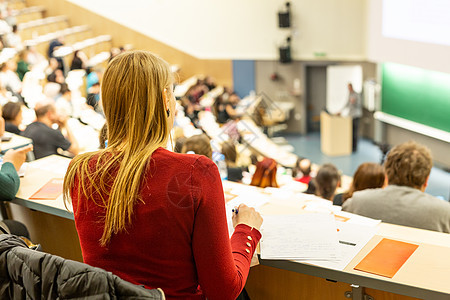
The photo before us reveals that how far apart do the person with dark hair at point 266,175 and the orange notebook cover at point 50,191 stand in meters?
1.62

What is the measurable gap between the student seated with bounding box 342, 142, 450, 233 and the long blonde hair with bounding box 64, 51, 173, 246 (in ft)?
5.36

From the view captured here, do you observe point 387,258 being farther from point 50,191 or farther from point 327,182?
point 327,182

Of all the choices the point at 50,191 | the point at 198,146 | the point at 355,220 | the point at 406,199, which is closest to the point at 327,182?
the point at 198,146

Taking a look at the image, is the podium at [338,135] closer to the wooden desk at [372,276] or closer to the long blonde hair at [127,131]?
the wooden desk at [372,276]

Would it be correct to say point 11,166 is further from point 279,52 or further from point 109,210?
point 279,52

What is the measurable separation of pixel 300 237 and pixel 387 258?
29 centimetres

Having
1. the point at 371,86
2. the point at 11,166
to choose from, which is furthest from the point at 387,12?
the point at 11,166

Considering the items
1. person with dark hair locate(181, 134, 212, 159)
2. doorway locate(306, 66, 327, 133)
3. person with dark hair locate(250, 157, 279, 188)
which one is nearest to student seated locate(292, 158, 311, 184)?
person with dark hair locate(250, 157, 279, 188)

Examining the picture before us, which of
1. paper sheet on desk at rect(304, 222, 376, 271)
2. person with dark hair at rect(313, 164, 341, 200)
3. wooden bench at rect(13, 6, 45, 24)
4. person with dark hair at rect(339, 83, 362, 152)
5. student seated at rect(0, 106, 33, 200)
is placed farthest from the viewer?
wooden bench at rect(13, 6, 45, 24)

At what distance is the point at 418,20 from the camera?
27.3ft

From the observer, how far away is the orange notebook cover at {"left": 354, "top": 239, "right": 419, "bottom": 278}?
1699 millimetres

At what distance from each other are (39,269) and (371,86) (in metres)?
10.7

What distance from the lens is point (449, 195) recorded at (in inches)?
315

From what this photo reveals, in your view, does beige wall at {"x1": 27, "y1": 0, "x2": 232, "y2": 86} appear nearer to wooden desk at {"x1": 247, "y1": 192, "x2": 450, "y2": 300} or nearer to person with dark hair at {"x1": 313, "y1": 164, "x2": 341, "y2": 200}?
person with dark hair at {"x1": 313, "y1": 164, "x2": 341, "y2": 200}
